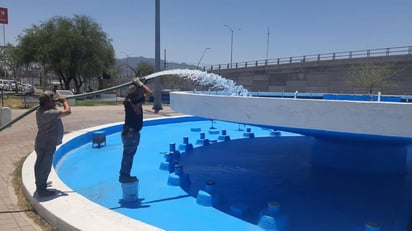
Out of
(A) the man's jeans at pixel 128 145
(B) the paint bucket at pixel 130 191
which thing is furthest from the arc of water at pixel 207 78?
(B) the paint bucket at pixel 130 191

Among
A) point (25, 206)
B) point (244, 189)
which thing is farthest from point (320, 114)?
point (25, 206)

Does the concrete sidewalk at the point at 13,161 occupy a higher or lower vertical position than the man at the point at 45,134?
lower

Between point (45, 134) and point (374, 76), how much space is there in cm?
3119

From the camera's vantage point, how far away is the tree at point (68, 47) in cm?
3306

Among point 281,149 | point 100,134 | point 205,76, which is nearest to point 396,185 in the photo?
point 281,149

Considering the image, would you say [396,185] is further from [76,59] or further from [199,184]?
[76,59]

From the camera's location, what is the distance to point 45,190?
4.35m

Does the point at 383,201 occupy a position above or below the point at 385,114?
below

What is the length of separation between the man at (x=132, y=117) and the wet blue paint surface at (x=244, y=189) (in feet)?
2.67

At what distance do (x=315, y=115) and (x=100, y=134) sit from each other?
7729 millimetres

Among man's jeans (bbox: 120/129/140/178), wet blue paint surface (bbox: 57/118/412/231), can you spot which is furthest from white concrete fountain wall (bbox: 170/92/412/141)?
wet blue paint surface (bbox: 57/118/412/231)

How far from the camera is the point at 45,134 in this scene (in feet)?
13.8

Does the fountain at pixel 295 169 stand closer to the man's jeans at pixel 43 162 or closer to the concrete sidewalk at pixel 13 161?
the concrete sidewalk at pixel 13 161

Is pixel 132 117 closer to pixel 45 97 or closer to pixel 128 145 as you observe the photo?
pixel 128 145
